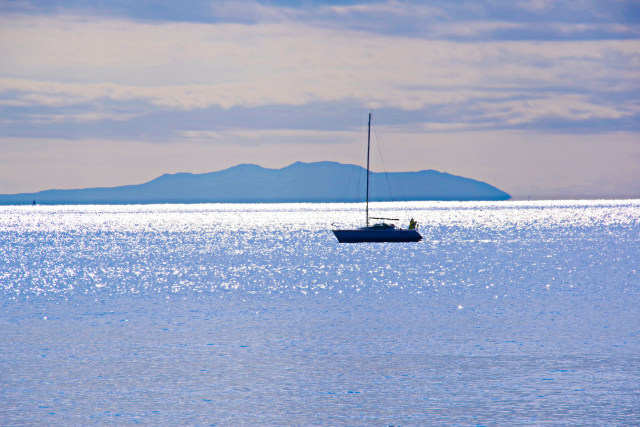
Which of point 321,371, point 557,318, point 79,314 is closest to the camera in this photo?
point 321,371

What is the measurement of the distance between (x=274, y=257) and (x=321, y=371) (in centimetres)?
5829

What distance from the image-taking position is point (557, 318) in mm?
35406

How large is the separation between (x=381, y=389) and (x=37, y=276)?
4577 cm

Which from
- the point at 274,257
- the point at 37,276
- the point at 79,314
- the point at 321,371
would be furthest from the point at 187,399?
the point at 274,257

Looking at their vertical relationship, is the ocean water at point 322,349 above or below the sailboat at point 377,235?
below

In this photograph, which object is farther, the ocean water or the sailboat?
the sailboat

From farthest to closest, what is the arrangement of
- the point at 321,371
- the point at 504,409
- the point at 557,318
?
the point at 557,318
the point at 321,371
the point at 504,409

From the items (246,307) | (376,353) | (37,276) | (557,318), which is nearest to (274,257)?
Answer: (37,276)

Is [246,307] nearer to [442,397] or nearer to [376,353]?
[376,353]

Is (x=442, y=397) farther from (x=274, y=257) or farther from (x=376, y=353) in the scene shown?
(x=274, y=257)

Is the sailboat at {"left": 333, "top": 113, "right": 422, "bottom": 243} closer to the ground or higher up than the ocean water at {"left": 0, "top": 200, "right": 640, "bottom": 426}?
higher up

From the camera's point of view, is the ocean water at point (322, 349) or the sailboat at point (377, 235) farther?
the sailboat at point (377, 235)

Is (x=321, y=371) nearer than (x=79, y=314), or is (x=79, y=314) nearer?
(x=321, y=371)

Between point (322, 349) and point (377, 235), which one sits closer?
point (322, 349)
